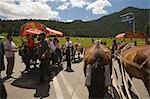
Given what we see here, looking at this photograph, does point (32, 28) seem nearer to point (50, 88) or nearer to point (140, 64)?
point (50, 88)

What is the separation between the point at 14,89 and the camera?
12.0 m

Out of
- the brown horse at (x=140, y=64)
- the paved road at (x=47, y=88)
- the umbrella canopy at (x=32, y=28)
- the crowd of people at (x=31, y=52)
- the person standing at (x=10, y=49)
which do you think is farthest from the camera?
the umbrella canopy at (x=32, y=28)

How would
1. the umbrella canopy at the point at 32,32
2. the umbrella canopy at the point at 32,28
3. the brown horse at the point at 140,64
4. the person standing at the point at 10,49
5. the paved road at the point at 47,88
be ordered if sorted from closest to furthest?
the brown horse at the point at 140,64
the paved road at the point at 47,88
the person standing at the point at 10,49
the umbrella canopy at the point at 32,32
the umbrella canopy at the point at 32,28

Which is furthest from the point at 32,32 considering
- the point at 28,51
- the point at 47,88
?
the point at 47,88

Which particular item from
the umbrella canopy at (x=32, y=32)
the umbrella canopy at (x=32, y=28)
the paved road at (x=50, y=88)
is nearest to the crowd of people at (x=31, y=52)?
the umbrella canopy at (x=32, y=32)

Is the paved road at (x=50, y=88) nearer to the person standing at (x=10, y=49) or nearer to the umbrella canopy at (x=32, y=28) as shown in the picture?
the person standing at (x=10, y=49)

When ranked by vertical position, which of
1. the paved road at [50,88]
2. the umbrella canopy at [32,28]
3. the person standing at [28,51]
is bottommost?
the paved road at [50,88]

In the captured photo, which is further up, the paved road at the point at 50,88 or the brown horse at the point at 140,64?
the brown horse at the point at 140,64

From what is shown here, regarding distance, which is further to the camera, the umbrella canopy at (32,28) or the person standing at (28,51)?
the umbrella canopy at (32,28)

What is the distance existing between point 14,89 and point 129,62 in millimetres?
4730

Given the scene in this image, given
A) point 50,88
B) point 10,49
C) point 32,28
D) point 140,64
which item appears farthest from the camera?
point 32,28

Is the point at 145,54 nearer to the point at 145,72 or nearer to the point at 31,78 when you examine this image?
the point at 145,72

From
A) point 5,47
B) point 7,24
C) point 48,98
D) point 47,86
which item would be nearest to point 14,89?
point 47,86

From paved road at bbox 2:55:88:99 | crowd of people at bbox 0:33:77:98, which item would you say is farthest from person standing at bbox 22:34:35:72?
paved road at bbox 2:55:88:99
